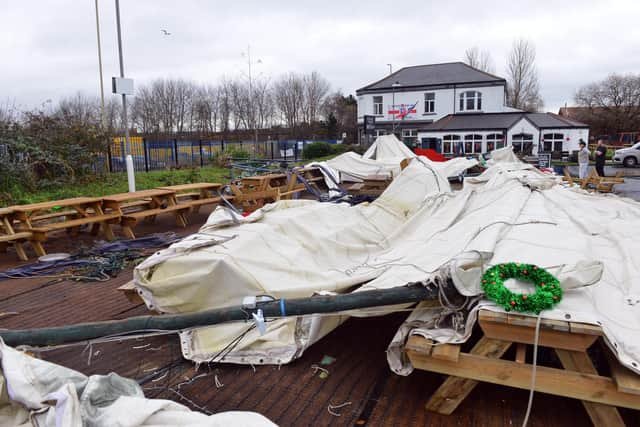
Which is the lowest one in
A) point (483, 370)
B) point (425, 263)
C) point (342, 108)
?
point (483, 370)

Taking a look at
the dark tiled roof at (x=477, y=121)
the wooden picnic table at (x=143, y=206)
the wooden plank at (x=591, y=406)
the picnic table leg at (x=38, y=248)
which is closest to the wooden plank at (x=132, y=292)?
the wooden plank at (x=591, y=406)

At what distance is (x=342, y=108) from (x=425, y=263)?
48.6 m

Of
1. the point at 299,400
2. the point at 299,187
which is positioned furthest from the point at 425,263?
the point at 299,187

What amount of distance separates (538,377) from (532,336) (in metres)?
0.25

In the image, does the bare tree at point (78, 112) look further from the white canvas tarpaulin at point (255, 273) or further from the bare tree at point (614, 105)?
the bare tree at point (614, 105)

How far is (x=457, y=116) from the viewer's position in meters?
33.4

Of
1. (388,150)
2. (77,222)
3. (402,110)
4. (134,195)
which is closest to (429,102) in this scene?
(402,110)

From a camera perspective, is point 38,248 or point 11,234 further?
point 38,248

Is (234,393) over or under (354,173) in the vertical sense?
under

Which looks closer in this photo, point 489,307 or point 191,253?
point 489,307

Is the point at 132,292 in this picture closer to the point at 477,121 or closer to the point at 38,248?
the point at 38,248

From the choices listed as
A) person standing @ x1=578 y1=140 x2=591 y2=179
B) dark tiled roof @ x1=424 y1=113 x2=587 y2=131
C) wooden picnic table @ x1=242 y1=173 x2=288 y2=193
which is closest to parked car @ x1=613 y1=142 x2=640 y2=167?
dark tiled roof @ x1=424 y1=113 x2=587 y2=131

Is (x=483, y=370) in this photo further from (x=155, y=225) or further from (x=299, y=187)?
(x=299, y=187)

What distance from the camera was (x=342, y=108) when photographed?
50.6 metres
